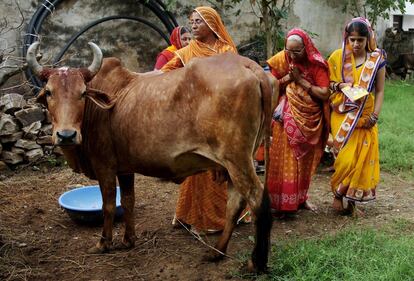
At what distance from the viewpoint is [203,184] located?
4.53 metres

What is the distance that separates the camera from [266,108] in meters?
3.60

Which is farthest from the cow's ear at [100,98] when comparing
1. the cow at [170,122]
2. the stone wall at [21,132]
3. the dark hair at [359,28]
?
the stone wall at [21,132]

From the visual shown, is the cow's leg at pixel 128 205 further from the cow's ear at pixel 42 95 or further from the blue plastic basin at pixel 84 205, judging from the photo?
the cow's ear at pixel 42 95

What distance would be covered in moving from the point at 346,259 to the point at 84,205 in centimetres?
263

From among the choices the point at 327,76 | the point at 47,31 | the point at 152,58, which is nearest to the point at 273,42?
the point at 152,58

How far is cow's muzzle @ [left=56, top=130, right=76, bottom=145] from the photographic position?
11.5 feet

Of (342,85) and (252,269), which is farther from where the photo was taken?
(342,85)

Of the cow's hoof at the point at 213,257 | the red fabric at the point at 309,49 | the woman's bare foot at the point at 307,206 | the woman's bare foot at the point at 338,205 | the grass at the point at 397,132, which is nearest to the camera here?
the cow's hoof at the point at 213,257

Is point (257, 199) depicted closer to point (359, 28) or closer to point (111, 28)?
point (359, 28)

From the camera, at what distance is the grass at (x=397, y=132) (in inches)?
263

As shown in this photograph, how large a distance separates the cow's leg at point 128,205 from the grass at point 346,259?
1187 mm

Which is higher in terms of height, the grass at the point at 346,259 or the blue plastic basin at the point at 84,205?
the grass at the point at 346,259

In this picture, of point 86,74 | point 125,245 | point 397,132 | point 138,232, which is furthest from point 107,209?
point 397,132

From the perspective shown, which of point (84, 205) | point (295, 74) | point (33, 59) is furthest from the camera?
point (84, 205)
